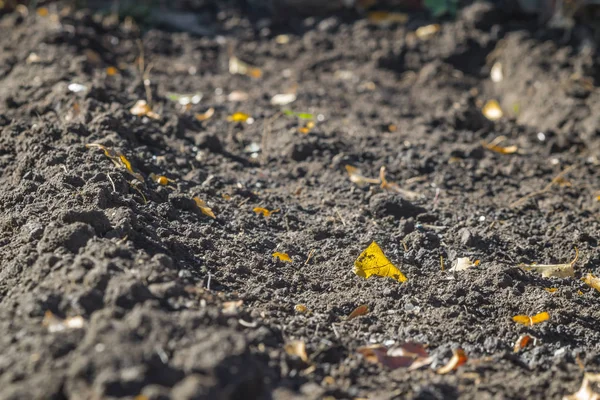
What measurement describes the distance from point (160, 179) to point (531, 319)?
1618mm

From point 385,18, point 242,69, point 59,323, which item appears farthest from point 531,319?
point 385,18

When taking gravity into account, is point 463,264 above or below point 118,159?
below

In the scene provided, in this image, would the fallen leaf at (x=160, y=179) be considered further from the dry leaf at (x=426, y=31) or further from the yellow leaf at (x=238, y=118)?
the dry leaf at (x=426, y=31)

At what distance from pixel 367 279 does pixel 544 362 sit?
0.69 m

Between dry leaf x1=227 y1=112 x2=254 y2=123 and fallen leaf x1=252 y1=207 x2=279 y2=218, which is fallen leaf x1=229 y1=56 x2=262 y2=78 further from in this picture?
fallen leaf x1=252 y1=207 x2=279 y2=218

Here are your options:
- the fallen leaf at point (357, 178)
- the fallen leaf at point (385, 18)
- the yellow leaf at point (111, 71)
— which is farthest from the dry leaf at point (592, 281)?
the fallen leaf at point (385, 18)

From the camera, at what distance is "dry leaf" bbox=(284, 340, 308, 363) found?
2.12 meters

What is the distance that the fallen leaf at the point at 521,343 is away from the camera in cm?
235

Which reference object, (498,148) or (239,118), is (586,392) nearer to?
(498,148)

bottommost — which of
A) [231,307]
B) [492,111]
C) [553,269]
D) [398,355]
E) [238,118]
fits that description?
[492,111]

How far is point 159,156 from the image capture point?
3.46 meters

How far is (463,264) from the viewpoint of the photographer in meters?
2.82


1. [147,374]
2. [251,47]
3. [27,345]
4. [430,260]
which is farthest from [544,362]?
[251,47]

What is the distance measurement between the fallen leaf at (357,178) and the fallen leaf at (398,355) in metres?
1.34
